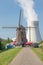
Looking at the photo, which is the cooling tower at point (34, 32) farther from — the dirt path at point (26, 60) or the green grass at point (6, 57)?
the dirt path at point (26, 60)

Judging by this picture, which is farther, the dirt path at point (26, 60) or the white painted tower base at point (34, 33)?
the white painted tower base at point (34, 33)

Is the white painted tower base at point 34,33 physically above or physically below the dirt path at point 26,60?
above

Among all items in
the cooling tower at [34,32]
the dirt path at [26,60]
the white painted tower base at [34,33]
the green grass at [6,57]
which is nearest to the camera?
the dirt path at [26,60]

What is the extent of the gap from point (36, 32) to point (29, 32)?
4271 millimetres

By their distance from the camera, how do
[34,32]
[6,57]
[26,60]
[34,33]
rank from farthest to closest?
[34,32]
[34,33]
[6,57]
[26,60]

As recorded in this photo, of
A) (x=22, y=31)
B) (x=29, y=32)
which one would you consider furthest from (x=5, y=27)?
(x=29, y=32)

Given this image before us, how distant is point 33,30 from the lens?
143 m

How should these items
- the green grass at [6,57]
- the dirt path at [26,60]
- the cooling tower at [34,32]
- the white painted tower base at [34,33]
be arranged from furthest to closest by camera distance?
→ the white painted tower base at [34,33] < the cooling tower at [34,32] < the green grass at [6,57] < the dirt path at [26,60]

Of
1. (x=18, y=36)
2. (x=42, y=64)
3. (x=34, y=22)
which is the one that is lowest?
(x=42, y=64)

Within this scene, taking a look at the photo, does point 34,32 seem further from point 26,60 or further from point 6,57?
point 26,60

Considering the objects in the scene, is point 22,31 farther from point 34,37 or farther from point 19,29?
point 34,37

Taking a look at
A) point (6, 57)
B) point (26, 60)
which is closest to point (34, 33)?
point (6, 57)

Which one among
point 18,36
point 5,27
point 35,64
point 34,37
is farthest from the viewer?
point 34,37

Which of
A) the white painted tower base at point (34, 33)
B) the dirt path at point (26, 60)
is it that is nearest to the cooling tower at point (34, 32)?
the white painted tower base at point (34, 33)
